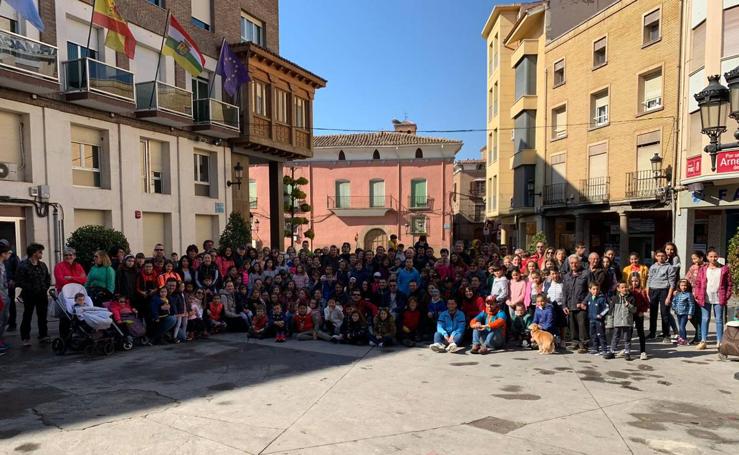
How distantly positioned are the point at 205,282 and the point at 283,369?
392 cm

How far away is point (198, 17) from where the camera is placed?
63.7 feet

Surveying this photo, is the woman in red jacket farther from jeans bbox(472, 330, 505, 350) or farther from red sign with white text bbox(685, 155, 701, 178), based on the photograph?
red sign with white text bbox(685, 155, 701, 178)

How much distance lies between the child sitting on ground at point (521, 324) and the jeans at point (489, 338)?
55 centimetres

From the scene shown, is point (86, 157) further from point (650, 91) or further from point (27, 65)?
point (650, 91)

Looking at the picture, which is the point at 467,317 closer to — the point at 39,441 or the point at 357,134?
the point at 39,441

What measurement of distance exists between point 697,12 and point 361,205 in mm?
27222

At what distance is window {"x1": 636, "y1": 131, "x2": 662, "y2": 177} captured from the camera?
1881 centimetres

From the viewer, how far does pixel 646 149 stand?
1933 cm

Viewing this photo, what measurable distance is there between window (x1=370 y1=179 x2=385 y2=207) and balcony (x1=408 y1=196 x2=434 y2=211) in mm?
Result: 2323

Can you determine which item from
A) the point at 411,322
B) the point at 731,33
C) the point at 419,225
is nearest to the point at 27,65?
the point at 411,322

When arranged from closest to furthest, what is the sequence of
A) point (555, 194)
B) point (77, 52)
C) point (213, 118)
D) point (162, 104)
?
point (77, 52), point (162, 104), point (213, 118), point (555, 194)

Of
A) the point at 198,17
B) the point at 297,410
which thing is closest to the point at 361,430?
the point at 297,410

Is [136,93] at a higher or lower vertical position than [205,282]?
higher

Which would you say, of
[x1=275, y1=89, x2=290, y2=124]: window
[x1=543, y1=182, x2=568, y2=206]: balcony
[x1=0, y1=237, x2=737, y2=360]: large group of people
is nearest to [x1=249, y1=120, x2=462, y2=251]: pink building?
[x1=543, y1=182, x2=568, y2=206]: balcony
